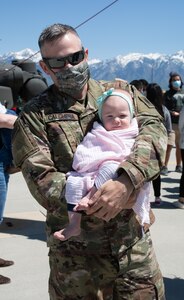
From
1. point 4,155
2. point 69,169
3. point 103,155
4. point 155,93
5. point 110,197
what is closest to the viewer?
point 110,197

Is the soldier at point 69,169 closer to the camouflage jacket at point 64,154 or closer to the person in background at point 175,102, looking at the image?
the camouflage jacket at point 64,154

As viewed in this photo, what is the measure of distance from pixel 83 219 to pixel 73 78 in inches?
24.0

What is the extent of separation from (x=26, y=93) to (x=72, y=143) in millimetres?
5601

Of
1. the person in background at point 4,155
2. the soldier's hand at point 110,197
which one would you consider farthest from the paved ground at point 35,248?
the soldier's hand at point 110,197

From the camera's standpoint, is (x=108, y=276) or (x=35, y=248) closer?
(x=108, y=276)

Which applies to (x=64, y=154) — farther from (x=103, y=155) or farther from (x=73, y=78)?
(x=73, y=78)

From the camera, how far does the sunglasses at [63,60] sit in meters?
1.78

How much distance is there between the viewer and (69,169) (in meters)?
1.82

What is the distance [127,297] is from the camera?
1.88 m

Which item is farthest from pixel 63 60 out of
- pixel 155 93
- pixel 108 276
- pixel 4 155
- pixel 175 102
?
pixel 175 102

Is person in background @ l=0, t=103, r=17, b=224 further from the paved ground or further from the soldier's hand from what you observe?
the soldier's hand

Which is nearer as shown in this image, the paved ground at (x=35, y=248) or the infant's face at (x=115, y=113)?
the infant's face at (x=115, y=113)

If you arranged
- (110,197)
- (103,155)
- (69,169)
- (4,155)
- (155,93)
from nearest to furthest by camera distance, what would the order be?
(110,197), (103,155), (69,169), (4,155), (155,93)

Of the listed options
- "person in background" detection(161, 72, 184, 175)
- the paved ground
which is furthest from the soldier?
"person in background" detection(161, 72, 184, 175)
